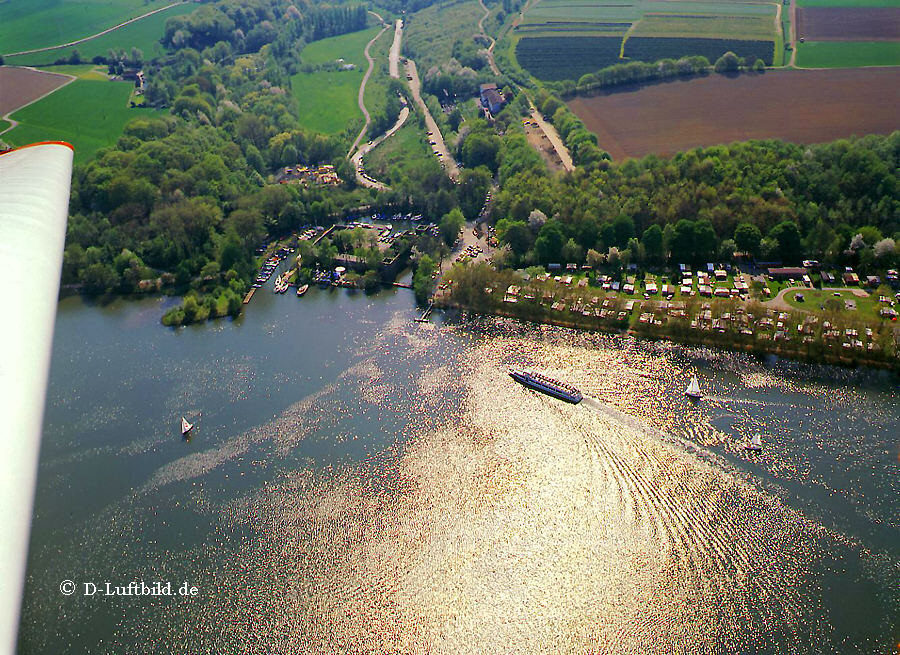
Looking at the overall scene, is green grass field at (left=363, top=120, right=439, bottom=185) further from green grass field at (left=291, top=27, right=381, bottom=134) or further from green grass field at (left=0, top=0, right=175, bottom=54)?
green grass field at (left=0, top=0, right=175, bottom=54)

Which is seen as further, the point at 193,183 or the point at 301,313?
the point at 193,183

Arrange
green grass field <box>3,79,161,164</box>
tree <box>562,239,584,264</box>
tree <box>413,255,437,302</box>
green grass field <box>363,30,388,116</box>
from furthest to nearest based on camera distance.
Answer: green grass field <box>363,30,388,116</box>, green grass field <box>3,79,161,164</box>, tree <box>562,239,584,264</box>, tree <box>413,255,437,302</box>

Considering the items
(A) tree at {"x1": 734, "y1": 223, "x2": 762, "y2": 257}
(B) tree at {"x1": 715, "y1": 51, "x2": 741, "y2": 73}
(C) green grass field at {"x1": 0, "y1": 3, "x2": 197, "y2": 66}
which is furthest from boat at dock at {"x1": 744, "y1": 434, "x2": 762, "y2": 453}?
(C) green grass field at {"x1": 0, "y1": 3, "x2": 197, "y2": 66}

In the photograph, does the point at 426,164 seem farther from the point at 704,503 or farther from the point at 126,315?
the point at 704,503

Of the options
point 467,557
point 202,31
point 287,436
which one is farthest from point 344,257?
point 202,31

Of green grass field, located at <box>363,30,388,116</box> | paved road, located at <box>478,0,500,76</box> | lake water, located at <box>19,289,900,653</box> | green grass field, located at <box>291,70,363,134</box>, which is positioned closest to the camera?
lake water, located at <box>19,289,900,653</box>

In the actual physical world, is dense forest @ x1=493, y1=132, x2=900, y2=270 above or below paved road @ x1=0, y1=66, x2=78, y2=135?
below

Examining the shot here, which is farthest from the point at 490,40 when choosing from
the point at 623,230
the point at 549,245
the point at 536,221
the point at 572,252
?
the point at 572,252

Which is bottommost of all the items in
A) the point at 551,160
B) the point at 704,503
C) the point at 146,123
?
the point at 704,503
